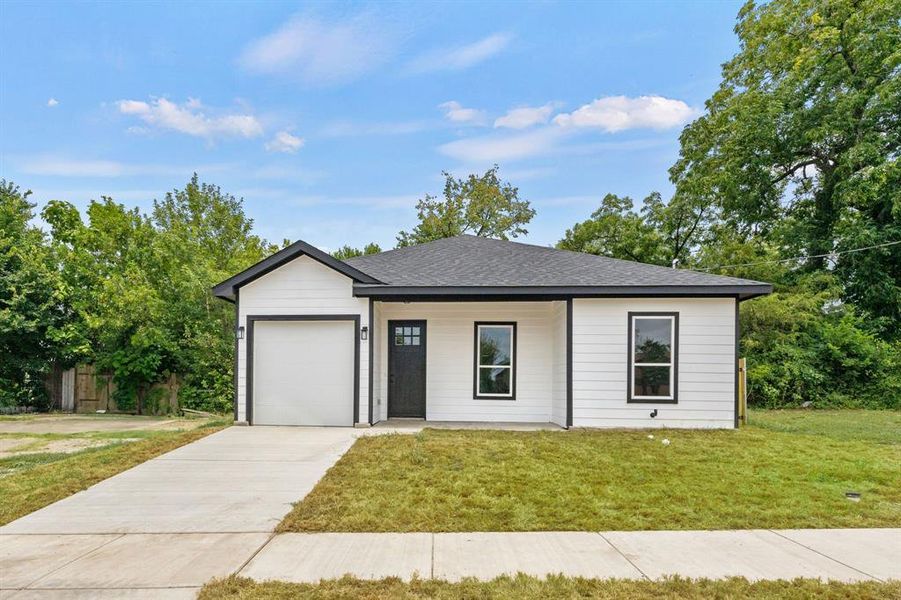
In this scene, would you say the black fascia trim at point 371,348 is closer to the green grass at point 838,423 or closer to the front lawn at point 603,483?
the front lawn at point 603,483

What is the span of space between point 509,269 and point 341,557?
23.9ft

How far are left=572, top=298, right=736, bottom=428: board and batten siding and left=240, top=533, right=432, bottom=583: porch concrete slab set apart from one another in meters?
5.77

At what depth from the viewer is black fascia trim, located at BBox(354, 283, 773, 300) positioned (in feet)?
28.9

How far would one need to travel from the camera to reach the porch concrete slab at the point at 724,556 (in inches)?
133

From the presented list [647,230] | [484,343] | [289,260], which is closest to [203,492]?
[289,260]

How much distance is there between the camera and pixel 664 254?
21.8 m

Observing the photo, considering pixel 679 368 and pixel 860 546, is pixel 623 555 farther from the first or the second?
pixel 679 368

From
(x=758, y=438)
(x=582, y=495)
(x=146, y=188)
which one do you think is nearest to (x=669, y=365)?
(x=758, y=438)

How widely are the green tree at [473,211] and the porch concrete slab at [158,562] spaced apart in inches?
878

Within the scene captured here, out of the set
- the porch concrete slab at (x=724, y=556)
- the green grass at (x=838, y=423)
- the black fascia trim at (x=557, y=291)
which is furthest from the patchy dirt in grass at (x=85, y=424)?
the green grass at (x=838, y=423)

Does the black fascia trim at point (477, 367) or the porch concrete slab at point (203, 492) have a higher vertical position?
the black fascia trim at point (477, 367)

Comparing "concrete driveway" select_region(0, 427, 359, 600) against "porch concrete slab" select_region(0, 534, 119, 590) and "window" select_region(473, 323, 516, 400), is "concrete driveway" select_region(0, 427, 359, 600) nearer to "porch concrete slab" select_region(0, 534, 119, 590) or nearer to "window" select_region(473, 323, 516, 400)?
"porch concrete slab" select_region(0, 534, 119, 590)

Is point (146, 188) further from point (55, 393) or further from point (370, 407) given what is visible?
point (370, 407)

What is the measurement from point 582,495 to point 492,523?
1.24m
